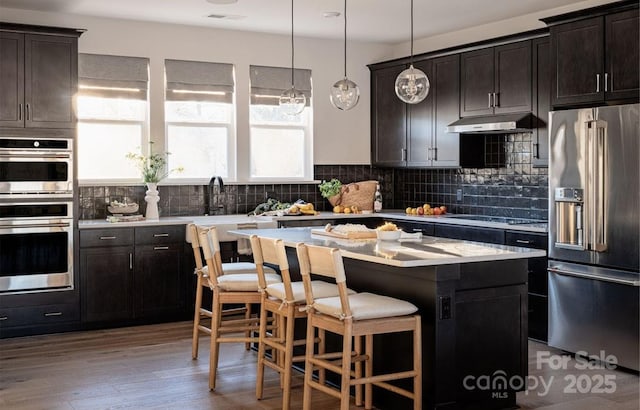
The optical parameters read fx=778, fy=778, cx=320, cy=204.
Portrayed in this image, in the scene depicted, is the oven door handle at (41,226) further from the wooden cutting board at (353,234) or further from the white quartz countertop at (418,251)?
the wooden cutting board at (353,234)

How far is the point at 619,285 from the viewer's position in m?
5.23

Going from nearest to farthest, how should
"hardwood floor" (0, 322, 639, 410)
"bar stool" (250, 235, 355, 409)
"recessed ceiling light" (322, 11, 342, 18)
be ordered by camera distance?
"bar stool" (250, 235, 355, 409)
"hardwood floor" (0, 322, 639, 410)
"recessed ceiling light" (322, 11, 342, 18)

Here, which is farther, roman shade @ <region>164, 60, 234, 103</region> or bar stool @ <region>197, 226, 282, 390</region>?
roman shade @ <region>164, 60, 234, 103</region>

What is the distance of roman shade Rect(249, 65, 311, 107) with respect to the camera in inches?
307

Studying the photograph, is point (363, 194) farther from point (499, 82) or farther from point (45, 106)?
point (45, 106)

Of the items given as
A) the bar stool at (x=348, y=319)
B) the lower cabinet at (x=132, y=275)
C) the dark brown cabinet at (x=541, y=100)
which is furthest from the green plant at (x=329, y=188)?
the bar stool at (x=348, y=319)

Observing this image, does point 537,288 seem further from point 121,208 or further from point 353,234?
point 121,208

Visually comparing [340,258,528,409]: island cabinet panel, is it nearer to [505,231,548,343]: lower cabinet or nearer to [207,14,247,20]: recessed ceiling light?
[505,231,548,343]: lower cabinet

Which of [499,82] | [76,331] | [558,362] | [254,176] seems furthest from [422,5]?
[76,331]

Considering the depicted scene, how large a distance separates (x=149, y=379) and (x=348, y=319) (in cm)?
178

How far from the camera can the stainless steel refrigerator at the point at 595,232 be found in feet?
17.0

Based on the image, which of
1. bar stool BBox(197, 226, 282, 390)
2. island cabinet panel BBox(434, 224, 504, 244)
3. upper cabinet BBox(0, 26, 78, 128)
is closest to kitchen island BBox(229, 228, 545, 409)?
bar stool BBox(197, 226, 282, 390)

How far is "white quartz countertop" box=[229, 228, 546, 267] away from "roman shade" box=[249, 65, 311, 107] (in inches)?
120

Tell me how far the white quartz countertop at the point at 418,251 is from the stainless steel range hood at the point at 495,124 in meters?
1.88
